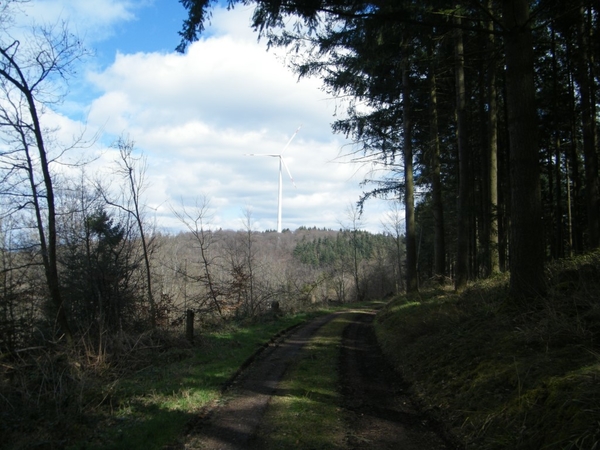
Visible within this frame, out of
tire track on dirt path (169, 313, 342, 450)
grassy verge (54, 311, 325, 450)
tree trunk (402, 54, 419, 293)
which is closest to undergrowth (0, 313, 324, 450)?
grassy verge (54, 311, 325, 450)

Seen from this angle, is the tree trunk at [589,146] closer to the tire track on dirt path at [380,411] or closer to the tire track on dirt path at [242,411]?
the tire track on dirt path at [380,411]

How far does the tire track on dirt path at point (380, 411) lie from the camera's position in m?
4.80

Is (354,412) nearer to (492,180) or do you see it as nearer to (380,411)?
(380,411)

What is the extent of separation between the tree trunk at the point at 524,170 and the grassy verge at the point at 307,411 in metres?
3.98

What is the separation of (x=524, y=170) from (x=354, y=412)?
5139mm

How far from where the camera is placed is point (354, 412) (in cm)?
592

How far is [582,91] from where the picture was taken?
1312 cm

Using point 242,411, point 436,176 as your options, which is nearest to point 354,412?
point 242,411

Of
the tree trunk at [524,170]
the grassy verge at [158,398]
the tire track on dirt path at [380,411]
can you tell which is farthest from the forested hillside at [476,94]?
the grassy verge at [158,398]

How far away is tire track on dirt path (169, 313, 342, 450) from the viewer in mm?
5022

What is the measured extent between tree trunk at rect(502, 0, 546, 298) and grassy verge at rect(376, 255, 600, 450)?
51cm

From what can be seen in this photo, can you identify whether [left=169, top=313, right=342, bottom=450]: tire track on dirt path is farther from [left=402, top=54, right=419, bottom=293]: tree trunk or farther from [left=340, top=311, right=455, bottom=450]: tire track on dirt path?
[left=402, top=54, right=419, bottom=293]: tree trunk

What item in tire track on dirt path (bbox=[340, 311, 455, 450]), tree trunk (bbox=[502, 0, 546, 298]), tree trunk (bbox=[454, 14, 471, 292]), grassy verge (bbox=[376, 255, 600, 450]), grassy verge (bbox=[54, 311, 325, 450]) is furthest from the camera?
tree trunk (bbox=[454, 14, 471, 292])

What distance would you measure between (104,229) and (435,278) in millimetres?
15475
